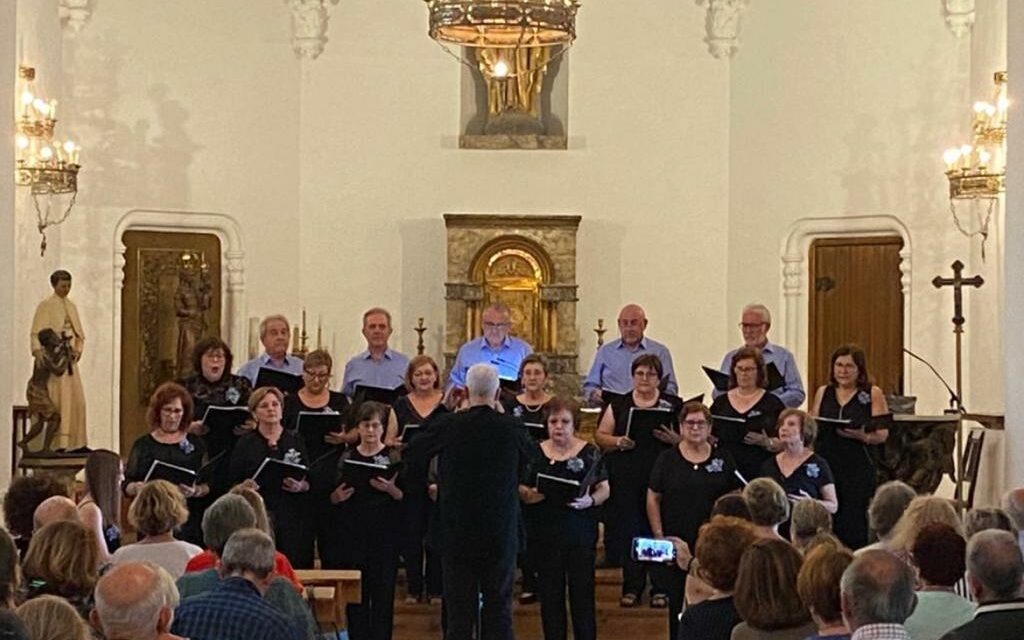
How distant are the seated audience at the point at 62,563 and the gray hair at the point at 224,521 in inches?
30.8

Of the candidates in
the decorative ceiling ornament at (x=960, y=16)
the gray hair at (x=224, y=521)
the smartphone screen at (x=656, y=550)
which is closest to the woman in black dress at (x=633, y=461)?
the smartphone screen at (x=656, y=550)

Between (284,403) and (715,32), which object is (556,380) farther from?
(284,403)

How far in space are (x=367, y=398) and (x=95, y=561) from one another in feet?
13.9

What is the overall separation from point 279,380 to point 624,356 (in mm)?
1995

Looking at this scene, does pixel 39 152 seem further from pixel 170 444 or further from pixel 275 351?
pixel 170 444

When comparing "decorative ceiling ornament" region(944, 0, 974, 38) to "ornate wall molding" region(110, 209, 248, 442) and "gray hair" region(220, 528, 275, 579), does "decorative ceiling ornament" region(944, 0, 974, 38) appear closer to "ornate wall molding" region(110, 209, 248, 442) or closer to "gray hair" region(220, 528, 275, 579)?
"ornate wall molding" region(110, 209, 248, 442)

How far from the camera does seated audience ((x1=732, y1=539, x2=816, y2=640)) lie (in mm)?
4773

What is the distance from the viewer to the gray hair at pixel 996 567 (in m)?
4.73

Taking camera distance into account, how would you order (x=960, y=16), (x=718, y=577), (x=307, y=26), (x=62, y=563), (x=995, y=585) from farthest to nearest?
(x=307, y=26), (x=960, y=16), (x=718, y=577), (x=62, y=563), (x=995, y=585)

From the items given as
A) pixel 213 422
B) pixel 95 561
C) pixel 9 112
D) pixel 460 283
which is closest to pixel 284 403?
pixel 213 422

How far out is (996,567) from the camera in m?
4.74

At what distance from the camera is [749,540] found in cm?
517

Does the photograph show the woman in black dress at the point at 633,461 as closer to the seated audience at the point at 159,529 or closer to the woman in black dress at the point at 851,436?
the woman in black dress at the point at 851,436

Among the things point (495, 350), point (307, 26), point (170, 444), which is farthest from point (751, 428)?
point (307, 26)
